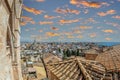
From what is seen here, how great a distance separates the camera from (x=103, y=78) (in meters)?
6.68

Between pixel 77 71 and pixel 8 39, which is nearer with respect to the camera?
pixel 8 39

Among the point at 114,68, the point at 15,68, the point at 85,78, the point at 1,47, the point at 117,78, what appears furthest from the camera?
the point at 114,68

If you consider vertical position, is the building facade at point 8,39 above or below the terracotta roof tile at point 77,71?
above

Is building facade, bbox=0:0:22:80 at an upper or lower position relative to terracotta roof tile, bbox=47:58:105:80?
upper

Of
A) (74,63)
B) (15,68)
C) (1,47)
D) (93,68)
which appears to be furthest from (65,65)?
(1,47)

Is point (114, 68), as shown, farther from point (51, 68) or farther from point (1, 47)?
point (1, 47)

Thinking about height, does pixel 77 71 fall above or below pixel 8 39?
below

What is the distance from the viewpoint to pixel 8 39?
176 inches

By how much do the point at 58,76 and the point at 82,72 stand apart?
3.08ft

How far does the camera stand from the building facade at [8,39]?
2732mm

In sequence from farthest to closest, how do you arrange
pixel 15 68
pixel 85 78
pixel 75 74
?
pixel 75 74 → pixel 85 78 → pixel 15 68

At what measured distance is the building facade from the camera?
273cm

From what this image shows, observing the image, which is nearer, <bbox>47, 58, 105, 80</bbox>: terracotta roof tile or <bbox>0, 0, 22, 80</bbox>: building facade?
<bbox>0, 0, 22, 80</bbox>: building facade

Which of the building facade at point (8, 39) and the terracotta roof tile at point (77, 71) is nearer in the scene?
the building facade at point (8, 39)
